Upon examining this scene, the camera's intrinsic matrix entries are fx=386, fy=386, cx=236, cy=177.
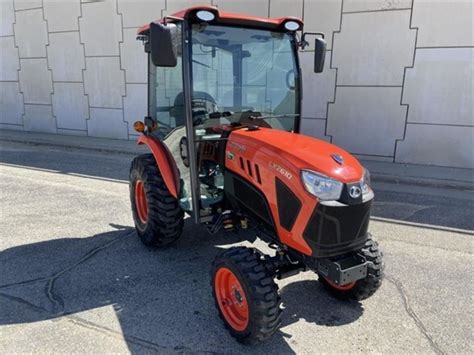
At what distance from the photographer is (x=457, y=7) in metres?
6.80

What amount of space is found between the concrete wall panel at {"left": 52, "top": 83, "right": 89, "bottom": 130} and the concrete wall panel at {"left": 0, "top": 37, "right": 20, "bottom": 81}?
76.6 inches

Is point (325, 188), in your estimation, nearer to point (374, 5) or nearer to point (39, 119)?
point (374, 5)

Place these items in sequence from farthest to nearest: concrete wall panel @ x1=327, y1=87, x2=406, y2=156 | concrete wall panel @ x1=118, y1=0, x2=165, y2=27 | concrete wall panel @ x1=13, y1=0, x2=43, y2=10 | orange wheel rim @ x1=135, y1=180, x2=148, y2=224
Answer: concrete wall panel @ x1=13, y1=0, x2=43, y2=10, concrete wall panel @ x1=118, y1=0, x2=165, y2=27, concrete wall panel @ x1=327, y1=87, x2=406, y2=156, orange wheel rim @ x1=135, y1=180, x2=148, y2=224

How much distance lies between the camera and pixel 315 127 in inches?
321

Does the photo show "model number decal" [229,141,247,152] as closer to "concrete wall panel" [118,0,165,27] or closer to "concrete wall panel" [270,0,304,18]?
"concrete wall panel" [270,0,304,18]

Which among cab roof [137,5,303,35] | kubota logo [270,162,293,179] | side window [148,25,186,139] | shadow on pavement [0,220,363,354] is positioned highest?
cab roof [137,5,303,35]

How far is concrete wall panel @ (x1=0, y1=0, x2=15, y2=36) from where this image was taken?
38.6ft

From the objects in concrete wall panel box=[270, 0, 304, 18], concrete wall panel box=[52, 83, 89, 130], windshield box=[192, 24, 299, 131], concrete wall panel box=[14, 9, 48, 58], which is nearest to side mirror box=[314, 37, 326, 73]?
windshield box=[192, 24, 299, 131]

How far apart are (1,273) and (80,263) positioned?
0.68 m

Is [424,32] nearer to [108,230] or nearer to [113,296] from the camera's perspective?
[108,230]

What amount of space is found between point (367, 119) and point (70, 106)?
328 inches

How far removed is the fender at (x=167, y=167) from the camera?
361cm

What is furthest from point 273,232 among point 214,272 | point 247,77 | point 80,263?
point 80,263

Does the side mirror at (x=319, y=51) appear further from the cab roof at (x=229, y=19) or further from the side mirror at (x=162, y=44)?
the side mirror at (x=162, y=44)
